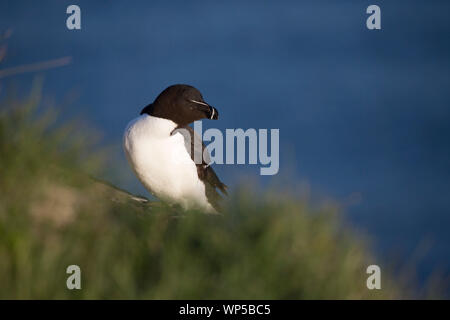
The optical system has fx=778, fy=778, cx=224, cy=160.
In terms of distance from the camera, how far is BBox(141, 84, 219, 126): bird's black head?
746 cm

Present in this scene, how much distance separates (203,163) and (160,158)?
701 millimetres

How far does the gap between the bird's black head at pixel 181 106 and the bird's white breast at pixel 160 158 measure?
0.26 feet

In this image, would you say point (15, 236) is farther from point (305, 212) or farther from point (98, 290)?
point (305, 212)

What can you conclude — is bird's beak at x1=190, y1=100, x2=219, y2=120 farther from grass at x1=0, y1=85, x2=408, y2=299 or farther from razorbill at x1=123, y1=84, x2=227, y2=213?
grass at x1=0, y1=85, x2=408, y2=299

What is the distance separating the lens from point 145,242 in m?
5.37

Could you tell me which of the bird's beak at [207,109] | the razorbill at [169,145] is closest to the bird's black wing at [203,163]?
the razorbill at [169,145]

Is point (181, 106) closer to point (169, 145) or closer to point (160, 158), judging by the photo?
point (169, 145)

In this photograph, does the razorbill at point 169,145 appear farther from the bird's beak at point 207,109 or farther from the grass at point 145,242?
the grass at point 145,242

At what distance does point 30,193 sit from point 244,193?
1.58 m

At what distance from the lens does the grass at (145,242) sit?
193 inches

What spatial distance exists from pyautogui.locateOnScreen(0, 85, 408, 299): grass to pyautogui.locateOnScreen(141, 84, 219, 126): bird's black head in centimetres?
144

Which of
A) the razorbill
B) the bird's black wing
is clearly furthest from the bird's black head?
the bird's black wing

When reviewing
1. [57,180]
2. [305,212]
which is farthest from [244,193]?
[57,180]

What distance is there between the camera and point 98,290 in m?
4.89
